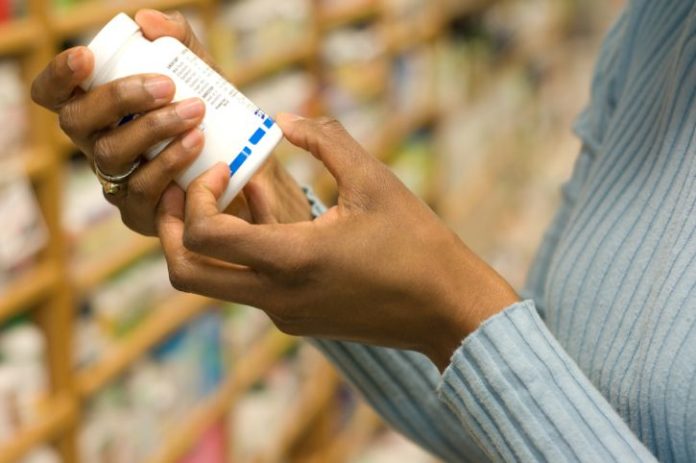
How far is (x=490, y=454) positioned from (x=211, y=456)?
6.01 ft

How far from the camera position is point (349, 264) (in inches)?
28.3

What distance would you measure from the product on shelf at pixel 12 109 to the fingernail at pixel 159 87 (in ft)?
3.21

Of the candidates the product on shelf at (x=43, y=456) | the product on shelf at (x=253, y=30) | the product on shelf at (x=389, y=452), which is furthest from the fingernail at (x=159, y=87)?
the product on shelf at (x=389, y=452)

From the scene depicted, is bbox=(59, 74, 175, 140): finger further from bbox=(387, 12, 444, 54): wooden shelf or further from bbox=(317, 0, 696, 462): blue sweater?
bbox=(387, 12, 444, 54): wooden shelf

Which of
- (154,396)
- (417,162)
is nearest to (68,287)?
(154,396)

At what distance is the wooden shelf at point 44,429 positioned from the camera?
1.71 m

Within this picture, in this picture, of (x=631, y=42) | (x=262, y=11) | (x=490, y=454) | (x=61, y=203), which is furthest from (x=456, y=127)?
(x=490, y=454)

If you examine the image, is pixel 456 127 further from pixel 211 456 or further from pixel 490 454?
pixel 490 454

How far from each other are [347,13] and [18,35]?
1523mm

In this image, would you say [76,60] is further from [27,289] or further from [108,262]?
[108,262]

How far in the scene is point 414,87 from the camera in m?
3.61

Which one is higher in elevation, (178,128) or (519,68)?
(178,128)

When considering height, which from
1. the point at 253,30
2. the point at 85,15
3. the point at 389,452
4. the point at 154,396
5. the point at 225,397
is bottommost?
the point at 389,452

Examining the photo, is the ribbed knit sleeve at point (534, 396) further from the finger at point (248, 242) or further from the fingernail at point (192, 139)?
the fingernail at point (192, 139)
